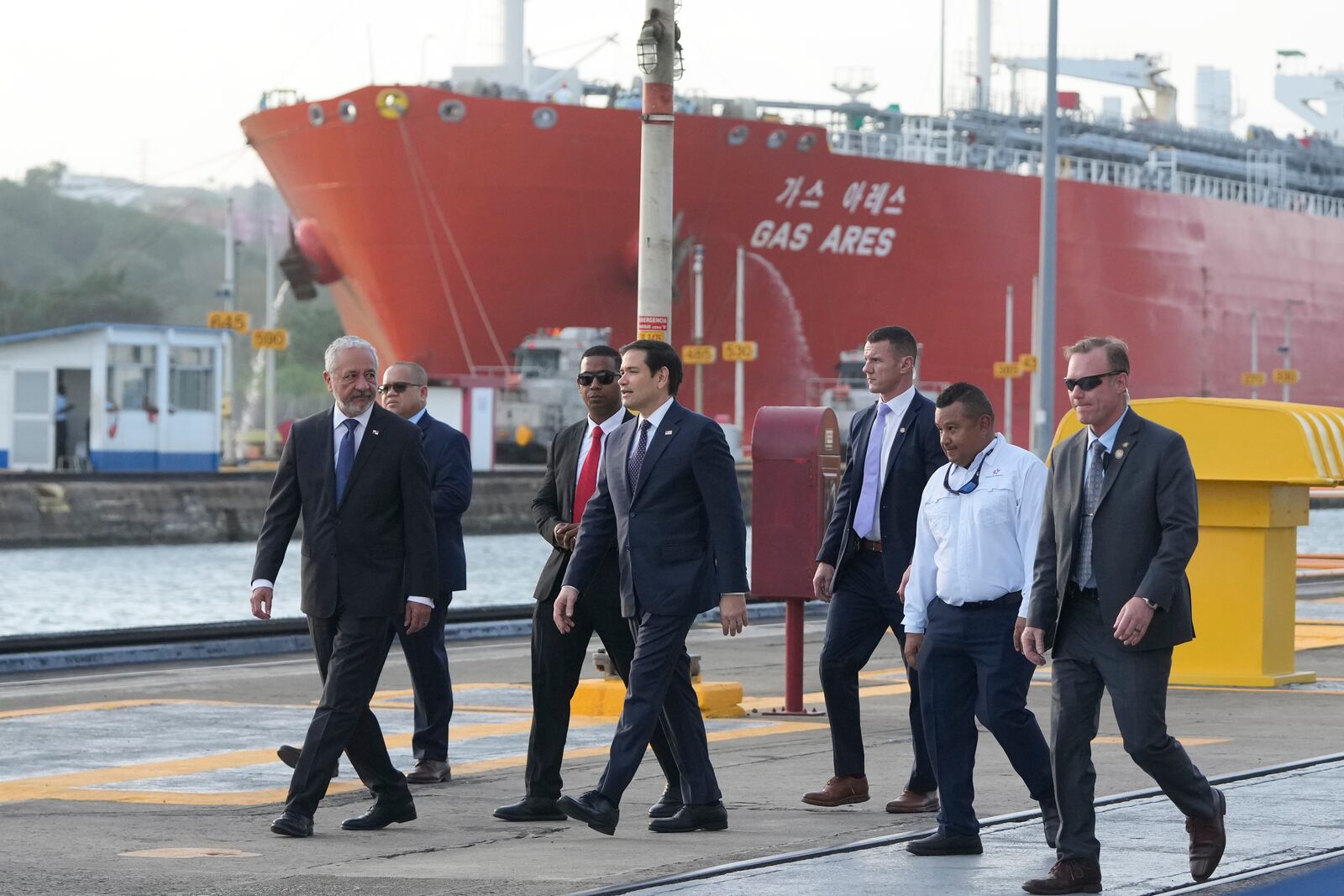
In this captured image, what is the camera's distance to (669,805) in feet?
24.0

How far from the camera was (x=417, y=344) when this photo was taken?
4244 cm

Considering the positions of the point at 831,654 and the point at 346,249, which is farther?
the point at 346,249

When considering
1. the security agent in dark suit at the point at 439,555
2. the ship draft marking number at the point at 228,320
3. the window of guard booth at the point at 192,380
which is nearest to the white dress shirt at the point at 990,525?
the security agent in dark suit at the point at 439,555

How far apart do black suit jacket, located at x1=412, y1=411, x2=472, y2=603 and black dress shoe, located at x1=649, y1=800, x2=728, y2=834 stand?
6.96 ft

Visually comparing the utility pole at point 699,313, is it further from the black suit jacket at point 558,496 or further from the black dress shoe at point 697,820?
the black dress shoe at point 697,820

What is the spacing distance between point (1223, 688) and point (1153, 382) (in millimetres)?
42845

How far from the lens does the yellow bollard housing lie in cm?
1136

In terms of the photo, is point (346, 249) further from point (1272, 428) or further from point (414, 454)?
point (414, 454)

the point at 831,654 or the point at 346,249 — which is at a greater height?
the point at 346,249

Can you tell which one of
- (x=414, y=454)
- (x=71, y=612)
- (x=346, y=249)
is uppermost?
(x=346, y=249)

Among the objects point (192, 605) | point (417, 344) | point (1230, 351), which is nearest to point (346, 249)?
point (417, 344)

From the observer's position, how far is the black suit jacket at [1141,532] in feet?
18.6

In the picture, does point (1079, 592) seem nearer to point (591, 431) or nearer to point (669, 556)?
point (669, 556)

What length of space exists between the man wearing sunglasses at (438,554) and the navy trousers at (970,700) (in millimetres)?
2810
